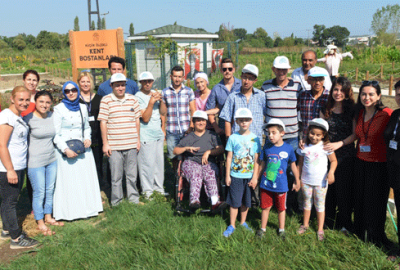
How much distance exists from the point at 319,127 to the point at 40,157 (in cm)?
334

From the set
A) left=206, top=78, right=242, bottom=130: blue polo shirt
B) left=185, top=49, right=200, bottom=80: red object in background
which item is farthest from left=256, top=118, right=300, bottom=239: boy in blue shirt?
left=185, top=49, right=200, bottom=80: red object in background

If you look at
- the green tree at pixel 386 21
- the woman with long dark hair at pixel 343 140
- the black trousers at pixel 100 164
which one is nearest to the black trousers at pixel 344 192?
the woman with long dark hair at pixel 343 140

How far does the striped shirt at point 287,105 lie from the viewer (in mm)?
4027

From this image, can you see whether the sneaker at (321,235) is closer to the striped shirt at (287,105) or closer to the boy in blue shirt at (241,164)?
the boy in blue shirt at (241,164)

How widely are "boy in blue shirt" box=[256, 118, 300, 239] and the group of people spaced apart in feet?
0.04

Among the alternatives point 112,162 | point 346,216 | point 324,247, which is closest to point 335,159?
point 346,216

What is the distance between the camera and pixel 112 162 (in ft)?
14.8

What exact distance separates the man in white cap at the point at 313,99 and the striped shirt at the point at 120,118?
225 centimetres

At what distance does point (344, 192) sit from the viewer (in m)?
3.72

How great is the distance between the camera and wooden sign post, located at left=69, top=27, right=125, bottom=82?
6.91 m

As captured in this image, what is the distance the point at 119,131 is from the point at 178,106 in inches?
36.2

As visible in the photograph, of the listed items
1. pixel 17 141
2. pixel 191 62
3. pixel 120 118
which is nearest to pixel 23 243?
pixel 17 141

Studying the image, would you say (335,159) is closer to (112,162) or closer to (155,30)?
(112,162)

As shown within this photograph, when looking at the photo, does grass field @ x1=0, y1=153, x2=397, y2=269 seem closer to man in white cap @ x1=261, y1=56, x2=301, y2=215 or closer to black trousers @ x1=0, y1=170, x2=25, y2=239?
black trousers @ x1=0, y1=170, x2=25, y2=239
